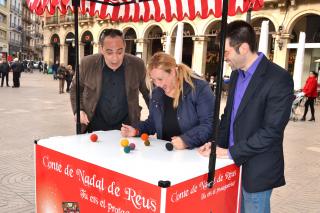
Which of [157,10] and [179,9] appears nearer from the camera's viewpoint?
[179,9]

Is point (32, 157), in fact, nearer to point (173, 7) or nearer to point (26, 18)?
point (173, 7)

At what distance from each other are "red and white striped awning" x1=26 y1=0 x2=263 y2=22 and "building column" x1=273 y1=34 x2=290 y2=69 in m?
17.0

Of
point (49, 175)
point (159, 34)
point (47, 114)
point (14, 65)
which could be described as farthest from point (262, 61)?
point (159, 34)

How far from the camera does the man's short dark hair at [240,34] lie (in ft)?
7.14

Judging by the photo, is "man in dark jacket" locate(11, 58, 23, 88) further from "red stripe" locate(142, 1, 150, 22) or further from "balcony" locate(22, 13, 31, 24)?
"balcony" locate(22, 13, 31, 24)

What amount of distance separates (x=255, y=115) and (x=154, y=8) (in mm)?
2913

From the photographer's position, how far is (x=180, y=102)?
278 cm

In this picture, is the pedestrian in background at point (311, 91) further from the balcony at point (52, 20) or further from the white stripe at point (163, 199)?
the balcony at point (52, 20)

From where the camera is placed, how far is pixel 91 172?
2305mm

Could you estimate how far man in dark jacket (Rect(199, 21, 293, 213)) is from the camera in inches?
85.3

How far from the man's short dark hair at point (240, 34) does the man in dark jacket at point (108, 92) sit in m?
1.52

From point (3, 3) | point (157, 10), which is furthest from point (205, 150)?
point (3, 3)

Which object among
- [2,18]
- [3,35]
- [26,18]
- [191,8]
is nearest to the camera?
[191,8]

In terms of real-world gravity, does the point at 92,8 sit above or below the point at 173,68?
above
